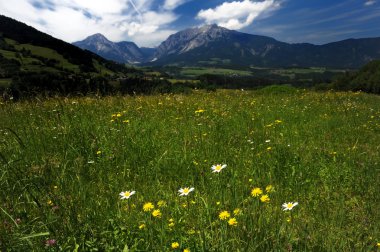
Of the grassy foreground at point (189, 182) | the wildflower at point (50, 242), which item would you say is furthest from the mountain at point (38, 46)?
the wildflower at point (50, 242)

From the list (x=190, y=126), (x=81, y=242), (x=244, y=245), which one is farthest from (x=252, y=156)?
(x=81, y=242)

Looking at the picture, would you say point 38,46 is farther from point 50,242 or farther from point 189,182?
point 50,242

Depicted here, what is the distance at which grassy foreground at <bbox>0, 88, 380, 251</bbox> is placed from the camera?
9.16ft

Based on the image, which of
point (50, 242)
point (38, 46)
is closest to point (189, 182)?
point (50, 242)

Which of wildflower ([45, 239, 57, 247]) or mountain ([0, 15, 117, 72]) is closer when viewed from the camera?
wildflower ([45, 239, 57, 247])

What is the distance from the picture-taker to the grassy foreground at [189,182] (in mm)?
2791

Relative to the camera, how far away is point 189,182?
4797mm

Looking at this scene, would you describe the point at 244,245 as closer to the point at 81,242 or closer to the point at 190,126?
the point at 81,242

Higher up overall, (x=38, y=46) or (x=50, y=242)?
(x=38, y=46)

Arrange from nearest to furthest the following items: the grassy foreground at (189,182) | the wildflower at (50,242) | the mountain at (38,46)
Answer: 1. the wildflower at (50,242)
2. the grassy foreground at (189,182)
3. the mountain at (38,46)

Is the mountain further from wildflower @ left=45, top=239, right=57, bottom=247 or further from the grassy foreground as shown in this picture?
wildflower @ left=45, top=239, right=57, bottom=247

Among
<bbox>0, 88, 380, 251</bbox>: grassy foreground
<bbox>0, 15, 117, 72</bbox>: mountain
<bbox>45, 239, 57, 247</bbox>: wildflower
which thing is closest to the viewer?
<bbox>45, 239, 57, 247</bbox>: wildflower

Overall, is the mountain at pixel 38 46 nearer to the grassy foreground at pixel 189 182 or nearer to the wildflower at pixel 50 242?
the grassy foreground at pixel 189 182

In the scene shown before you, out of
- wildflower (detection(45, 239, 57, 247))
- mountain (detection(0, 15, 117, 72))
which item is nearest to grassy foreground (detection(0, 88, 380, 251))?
wildflower (detection(45, 239, 57, 247))
